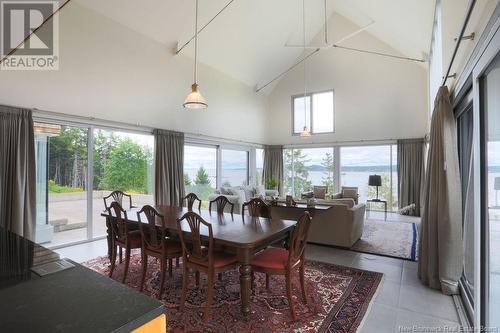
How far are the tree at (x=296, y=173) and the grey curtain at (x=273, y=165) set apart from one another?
24cm

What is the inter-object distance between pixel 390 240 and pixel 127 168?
5.40 metres

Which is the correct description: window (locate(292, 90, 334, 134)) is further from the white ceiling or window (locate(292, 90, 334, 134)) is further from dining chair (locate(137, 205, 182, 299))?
dining chair (locate(137, 205, 182, 299))

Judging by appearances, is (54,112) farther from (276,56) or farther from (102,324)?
(276,56)

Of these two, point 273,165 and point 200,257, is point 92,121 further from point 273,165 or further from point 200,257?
point 273,165

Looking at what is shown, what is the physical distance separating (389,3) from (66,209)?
729 centimetres

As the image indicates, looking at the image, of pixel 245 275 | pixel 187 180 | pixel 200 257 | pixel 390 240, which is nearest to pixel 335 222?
pixel 390 240

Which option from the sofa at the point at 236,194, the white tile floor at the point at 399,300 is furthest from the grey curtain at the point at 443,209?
the sofa at the point at 236,194

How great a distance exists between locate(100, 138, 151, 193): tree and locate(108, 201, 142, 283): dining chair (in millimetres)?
2223

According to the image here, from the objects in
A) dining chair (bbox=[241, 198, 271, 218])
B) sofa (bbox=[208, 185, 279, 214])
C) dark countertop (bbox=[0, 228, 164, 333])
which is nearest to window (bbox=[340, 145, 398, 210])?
sofa (bbox=[208, 185, 279, 214])

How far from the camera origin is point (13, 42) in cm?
378

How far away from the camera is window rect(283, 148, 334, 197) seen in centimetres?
922

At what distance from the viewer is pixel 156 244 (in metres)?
3.00

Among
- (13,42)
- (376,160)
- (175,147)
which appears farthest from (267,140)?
(13,42)

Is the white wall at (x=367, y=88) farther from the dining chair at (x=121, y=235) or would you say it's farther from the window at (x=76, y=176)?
the dining chair at (x=121, y=235)
